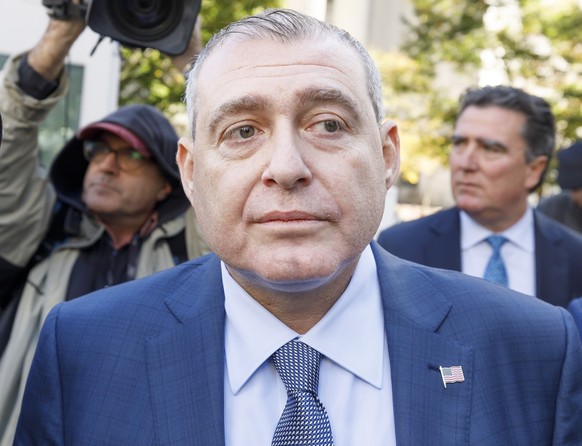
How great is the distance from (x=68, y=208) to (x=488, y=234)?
1943mm

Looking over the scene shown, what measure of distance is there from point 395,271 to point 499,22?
16.3 metres

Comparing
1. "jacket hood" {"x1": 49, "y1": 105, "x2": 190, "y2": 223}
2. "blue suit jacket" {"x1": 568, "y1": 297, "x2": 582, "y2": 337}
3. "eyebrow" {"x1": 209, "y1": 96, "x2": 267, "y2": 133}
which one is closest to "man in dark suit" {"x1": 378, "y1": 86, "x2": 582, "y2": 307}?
"jacket hood" {"x1": 49, "y1": 105, "x2": 190, "y2": 223}

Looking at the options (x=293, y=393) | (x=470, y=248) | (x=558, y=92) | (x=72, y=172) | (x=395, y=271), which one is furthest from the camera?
(x=558, y=92)

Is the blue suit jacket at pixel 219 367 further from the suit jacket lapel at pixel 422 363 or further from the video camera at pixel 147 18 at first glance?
the video camera at pixel 147 18

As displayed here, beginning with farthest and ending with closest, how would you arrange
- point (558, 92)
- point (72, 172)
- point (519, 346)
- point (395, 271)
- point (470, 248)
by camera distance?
point (558, 92) < point (470, 248) < point (72, 172) < point (395, 271) < point (519, 346)

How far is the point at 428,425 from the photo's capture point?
217 centimetres

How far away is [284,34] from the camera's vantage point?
2.24 meters

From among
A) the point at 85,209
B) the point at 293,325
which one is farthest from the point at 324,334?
the point at 85,209

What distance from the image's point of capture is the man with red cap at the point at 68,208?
345 centimetres

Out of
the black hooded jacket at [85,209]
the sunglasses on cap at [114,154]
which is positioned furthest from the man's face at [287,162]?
the sunglasses on cap at [114,154]

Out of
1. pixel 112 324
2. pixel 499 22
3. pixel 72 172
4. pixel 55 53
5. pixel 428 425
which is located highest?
pixel 499 22

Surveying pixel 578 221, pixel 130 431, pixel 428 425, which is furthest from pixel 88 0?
pixel 578 221

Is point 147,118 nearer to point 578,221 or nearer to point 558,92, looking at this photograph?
point 578,221

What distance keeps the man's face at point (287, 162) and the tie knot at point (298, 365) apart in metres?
0.17
